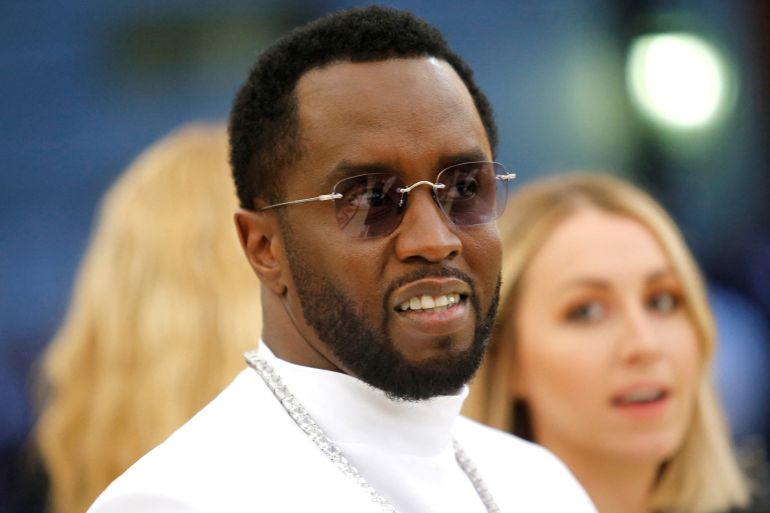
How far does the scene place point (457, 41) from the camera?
741 centimetres

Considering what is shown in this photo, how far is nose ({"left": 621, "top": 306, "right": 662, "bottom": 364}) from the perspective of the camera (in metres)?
3.80

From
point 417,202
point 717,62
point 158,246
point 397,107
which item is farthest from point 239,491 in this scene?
point 717,62

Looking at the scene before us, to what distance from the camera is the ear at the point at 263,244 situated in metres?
2.38

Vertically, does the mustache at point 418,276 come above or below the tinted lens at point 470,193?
below

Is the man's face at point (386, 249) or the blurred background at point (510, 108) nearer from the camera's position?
the man's face at point (386, 249)

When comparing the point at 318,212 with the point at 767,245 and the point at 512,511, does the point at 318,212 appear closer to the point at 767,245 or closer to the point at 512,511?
the point at 512,511

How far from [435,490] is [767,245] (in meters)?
5.39

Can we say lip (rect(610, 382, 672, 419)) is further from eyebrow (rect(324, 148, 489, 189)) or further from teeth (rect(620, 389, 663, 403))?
eyebrow (rect(324, 148, 489, 189))

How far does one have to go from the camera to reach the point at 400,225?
226 centimetres

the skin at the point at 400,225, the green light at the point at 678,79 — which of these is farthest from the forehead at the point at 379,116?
the green light at the point at 678,79

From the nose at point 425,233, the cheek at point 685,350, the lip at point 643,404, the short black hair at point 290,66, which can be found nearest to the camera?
the nose at point 425,233

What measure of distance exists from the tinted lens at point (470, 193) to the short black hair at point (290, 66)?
25cm

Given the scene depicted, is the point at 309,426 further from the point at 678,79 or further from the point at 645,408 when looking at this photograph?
the point at 678,79

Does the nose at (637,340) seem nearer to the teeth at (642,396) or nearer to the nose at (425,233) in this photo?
the teeth at (642,396)
